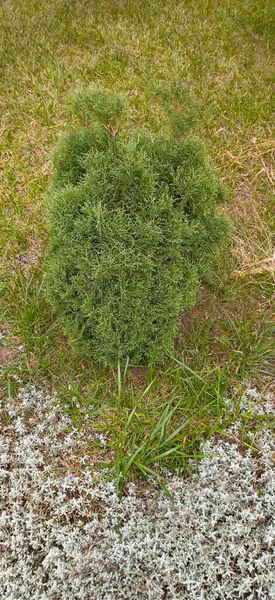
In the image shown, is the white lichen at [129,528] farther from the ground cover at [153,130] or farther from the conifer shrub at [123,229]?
the conifer shrub at [123,229]

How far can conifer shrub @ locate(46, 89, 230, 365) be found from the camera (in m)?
2.13

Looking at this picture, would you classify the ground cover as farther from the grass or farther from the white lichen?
the white lichen

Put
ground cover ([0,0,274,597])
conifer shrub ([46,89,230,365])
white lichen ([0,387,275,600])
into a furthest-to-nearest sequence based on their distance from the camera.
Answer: ground cover ([0,0,274,597]), conifer shrub ([46,89,230,365]), white lichen ([0,387,275,600])

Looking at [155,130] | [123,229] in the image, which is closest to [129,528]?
[123,229]

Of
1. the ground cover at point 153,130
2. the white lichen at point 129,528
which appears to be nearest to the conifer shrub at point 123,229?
the ground cover at point 153,130

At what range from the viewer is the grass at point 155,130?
7.93 ft

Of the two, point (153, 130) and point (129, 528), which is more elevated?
point (153, 130)

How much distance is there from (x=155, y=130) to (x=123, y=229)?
6.48ft

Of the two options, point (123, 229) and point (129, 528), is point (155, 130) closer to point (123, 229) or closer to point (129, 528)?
point (123, 229)

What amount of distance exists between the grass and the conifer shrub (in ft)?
0.90

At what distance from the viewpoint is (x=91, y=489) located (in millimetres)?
2160

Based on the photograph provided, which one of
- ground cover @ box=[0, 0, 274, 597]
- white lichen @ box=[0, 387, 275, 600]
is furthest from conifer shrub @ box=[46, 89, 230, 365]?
white lichen @ box=[0, 387, 275, 600]

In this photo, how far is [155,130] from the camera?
12.4 feet

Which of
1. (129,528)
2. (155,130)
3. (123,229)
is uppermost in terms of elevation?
(123,229)
